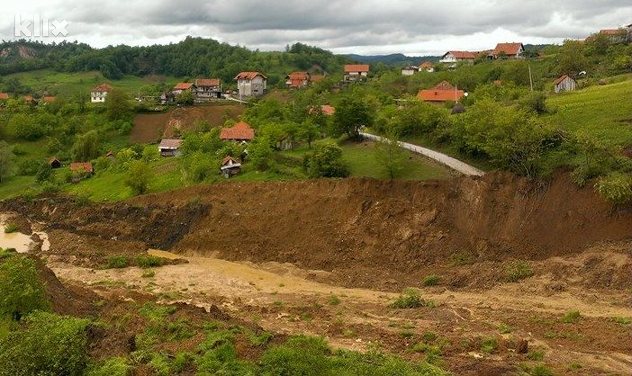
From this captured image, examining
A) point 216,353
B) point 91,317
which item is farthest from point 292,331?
point 91,317

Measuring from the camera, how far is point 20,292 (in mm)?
21688

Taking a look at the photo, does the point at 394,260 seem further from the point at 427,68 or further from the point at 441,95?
the point at 427,68

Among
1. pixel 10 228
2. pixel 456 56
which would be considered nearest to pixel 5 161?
pixel 10 228

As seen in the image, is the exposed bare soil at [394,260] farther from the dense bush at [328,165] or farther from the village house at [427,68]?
the village house at [427,68]

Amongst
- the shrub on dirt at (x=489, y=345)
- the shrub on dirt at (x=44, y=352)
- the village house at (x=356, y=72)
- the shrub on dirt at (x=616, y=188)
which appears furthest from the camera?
the village house at (x=356, y=72)

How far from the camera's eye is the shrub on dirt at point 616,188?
2844 centimetres

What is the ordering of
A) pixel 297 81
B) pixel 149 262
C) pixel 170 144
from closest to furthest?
pixel 149 262 → pixel 170 144 → pixel 297 81

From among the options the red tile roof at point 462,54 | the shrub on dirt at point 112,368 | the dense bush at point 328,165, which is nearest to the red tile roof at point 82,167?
the dense bush at point 328,165

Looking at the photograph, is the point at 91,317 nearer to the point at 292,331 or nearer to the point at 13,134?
the point at 292,331

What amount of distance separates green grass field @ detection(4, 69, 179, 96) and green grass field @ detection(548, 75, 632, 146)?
9122cm

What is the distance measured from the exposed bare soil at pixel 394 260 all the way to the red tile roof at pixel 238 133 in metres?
13.2

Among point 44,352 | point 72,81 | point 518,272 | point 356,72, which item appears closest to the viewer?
point 44,352

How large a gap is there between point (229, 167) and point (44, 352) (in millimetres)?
31118

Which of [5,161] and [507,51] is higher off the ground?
[507,51]
